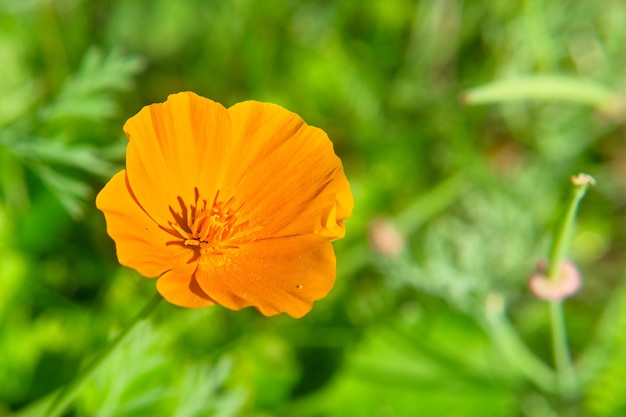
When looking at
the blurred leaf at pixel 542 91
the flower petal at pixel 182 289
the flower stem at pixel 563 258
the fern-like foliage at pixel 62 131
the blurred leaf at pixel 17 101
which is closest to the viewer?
the flower petal at pixel 182 289

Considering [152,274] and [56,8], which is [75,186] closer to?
[152,274]

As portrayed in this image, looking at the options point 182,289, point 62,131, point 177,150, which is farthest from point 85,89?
point 182,289

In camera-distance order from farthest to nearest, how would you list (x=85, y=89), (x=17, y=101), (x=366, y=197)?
(x=366, y=197) → (x=17, y=101) → (x=85, y=89)

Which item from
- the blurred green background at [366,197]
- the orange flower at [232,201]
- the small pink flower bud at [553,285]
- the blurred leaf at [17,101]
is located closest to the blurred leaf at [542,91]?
the blurred green background at [366,197]

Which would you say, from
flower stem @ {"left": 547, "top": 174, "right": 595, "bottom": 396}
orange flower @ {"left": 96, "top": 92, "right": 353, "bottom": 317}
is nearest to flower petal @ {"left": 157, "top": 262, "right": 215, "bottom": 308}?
orange flower @ {"left": 96, "top": 92, "right": 353, "bottom": 317}

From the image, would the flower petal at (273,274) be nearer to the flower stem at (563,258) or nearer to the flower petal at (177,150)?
the flower petal at (177,150)

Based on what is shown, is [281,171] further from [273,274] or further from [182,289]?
[182,289]

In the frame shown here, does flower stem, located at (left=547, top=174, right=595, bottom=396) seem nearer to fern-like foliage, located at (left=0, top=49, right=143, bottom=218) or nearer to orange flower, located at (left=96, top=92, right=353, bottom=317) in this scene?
orange flower, located at (left=96, top=92, right=353, bottom=317)
